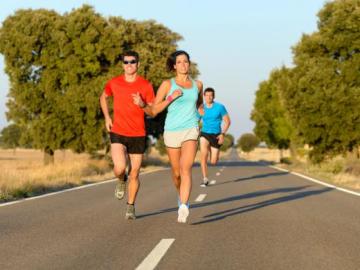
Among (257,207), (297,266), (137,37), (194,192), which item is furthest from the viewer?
(137,37)

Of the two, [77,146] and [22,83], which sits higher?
[22,83]

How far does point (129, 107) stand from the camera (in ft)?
27.2

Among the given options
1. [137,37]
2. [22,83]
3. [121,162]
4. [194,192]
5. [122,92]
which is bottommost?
[194,192]

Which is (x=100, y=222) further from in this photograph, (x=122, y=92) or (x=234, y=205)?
(x=234, y=205)

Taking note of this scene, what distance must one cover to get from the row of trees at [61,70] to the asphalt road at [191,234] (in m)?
19.8

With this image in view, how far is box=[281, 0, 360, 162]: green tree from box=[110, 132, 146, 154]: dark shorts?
65.1ft

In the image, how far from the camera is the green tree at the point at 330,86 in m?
27.0

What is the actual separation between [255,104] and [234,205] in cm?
4472

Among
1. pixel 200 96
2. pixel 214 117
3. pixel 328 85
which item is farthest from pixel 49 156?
pixel 200 96

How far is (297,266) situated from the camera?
217 inches

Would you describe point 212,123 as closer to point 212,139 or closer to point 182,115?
point 212,139

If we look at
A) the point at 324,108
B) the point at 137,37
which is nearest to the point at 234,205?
the point at 324,108

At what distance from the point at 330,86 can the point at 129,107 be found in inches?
802

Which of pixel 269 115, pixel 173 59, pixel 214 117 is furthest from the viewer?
pixel 269 115
